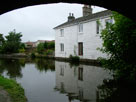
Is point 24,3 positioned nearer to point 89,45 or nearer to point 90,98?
point 90,98

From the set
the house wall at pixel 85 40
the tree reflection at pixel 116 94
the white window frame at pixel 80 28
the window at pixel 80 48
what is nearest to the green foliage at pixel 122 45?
the tree reflection at pixel 116 94

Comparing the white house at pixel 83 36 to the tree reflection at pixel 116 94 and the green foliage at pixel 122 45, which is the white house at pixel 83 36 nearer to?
the green foliage at pixel 122 45

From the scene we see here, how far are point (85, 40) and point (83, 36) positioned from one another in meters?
0.83

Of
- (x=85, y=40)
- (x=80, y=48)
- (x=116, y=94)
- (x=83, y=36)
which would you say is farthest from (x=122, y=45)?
(x=80, y=48)

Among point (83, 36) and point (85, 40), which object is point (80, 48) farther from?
point (83, 36)

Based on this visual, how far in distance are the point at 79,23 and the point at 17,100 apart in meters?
18.8

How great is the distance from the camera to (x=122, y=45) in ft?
26.4

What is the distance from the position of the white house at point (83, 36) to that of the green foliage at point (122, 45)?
363 inches

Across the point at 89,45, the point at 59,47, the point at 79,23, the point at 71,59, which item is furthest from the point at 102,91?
the point at 59,47

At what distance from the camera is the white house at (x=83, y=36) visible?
1877cm

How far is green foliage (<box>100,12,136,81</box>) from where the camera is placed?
750cm

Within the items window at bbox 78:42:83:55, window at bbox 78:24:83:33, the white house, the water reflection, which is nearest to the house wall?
the white house

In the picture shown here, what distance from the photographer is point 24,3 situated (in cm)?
227

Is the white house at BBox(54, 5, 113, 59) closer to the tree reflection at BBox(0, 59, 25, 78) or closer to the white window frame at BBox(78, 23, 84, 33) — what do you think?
the white window frame at BBox(78, 23, 84, 33)
